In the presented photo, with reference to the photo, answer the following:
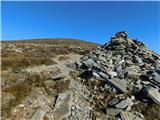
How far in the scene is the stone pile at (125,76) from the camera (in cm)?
2194

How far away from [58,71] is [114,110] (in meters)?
13.4

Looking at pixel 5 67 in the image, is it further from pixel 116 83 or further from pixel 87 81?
pixel 116 83

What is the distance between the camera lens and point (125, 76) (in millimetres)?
28891

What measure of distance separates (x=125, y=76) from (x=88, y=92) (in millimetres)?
6238

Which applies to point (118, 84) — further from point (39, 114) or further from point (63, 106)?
point (39, 114)

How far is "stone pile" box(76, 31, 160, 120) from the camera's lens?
21938 mm

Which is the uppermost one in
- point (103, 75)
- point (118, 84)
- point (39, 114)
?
point (103, 75)

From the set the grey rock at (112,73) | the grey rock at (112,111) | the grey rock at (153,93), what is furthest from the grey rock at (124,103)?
the grey rock at (112,73)

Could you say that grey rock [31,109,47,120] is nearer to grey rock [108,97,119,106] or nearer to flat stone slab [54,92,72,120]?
flat stone slab [54,92,72,120]

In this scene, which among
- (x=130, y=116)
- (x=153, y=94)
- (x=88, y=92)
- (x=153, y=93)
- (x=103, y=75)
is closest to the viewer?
(x=130, y=116)

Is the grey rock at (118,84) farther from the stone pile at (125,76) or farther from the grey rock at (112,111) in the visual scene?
the grey rock at (112,111)

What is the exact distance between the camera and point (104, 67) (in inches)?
1179

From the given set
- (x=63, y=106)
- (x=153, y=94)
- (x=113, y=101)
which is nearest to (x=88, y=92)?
(x=113, y=101)

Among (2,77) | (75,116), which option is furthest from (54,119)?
(2,77)
